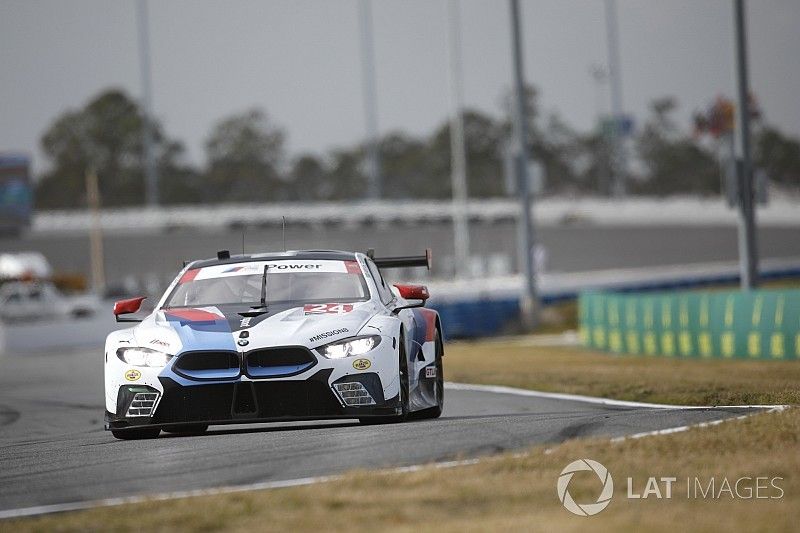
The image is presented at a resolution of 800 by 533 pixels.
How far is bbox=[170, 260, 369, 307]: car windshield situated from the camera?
11.6 meters

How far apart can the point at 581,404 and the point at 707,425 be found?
4026 millimetres

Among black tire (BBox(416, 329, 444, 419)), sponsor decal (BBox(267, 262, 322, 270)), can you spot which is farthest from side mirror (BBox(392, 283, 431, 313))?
sponsor decal (BBox(267, 262, 322, 270))

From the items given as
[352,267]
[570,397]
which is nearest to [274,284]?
[352,267]

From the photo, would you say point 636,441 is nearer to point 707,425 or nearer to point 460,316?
point 707,425

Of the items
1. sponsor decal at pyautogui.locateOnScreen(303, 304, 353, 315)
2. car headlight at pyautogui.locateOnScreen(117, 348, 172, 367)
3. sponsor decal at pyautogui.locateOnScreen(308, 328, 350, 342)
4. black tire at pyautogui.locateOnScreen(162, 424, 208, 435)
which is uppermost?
sponsor decal at pyautogui.locateOnScreen(303, 304, 353, 315)

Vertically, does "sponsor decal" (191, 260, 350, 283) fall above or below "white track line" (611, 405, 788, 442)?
above

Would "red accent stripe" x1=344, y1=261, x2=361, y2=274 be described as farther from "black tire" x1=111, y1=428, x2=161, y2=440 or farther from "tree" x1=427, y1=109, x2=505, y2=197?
"tree" x1=427, y1=109, x2=505, y2=197

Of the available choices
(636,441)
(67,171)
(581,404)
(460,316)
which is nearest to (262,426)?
(581,404)

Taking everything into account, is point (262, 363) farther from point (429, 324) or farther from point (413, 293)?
point (429, 324)

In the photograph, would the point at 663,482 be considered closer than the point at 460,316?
Yes

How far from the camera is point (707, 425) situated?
9641 mm

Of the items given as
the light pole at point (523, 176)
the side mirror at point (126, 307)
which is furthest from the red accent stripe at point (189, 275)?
the light pole at point (523, 176)

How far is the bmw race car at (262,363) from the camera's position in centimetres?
1044

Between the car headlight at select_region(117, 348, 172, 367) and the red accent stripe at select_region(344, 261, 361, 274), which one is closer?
the car headlight at select_region(117, 348, 172, 367)
